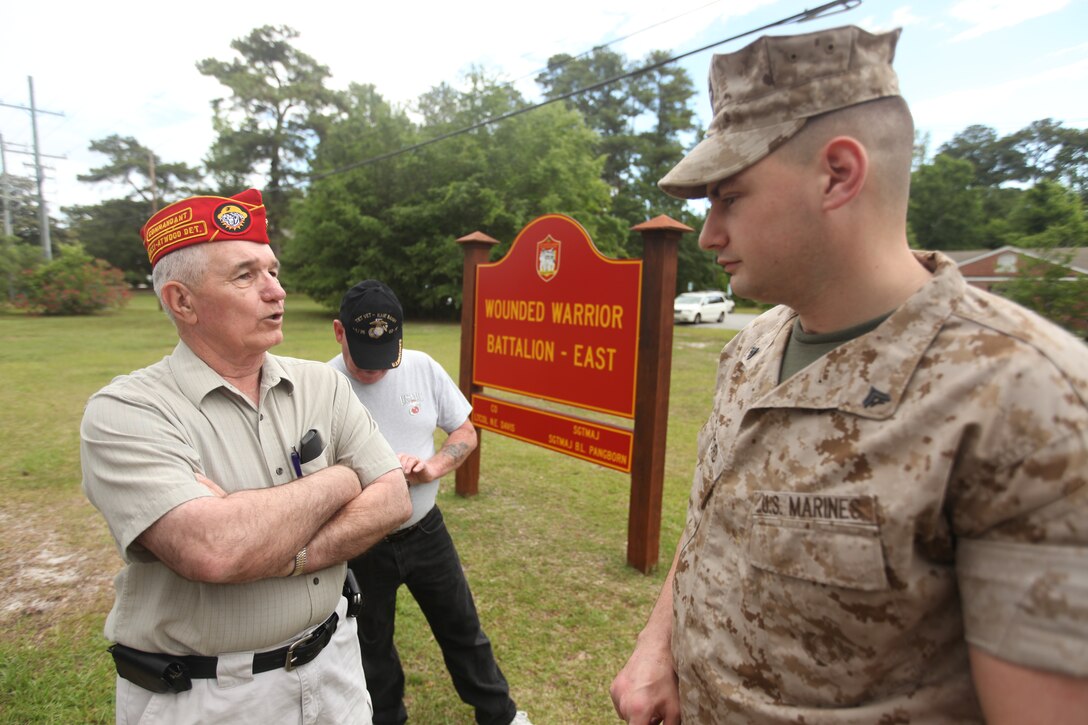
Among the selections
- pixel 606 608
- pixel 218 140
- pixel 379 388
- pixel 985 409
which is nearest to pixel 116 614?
pixel 379 388

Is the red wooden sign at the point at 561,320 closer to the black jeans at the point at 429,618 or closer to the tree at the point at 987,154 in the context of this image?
the black jeans at the point at 429,618

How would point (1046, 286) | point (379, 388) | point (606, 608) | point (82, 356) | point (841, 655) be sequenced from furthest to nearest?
point (82, 356) < point (1046, 286) < point (606, 608) < point (379, 388) < point (841, 655)

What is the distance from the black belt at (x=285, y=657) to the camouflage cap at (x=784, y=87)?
152 centimetres

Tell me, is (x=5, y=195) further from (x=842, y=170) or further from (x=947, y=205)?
(x=947, y=205)

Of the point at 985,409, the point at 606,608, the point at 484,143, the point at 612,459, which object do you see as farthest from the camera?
the point at 484,143

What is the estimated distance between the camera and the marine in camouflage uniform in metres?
0.77

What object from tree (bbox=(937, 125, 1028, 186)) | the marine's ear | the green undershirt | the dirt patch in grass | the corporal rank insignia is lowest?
the dirt patch in grass

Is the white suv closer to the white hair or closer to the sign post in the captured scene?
the sign post

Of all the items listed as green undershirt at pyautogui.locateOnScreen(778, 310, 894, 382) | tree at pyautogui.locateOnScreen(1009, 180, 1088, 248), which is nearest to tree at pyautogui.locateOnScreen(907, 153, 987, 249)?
tree at pyautogui.locateOnScreen(1009, 180, 1088, 248)

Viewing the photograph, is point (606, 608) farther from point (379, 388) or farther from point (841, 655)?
point (841, 655)

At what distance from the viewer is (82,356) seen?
13.5 metres

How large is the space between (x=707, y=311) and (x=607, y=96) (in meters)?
22.3

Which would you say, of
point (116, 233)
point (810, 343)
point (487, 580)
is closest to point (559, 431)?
point (487, 580)

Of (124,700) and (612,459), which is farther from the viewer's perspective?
(612,459)
